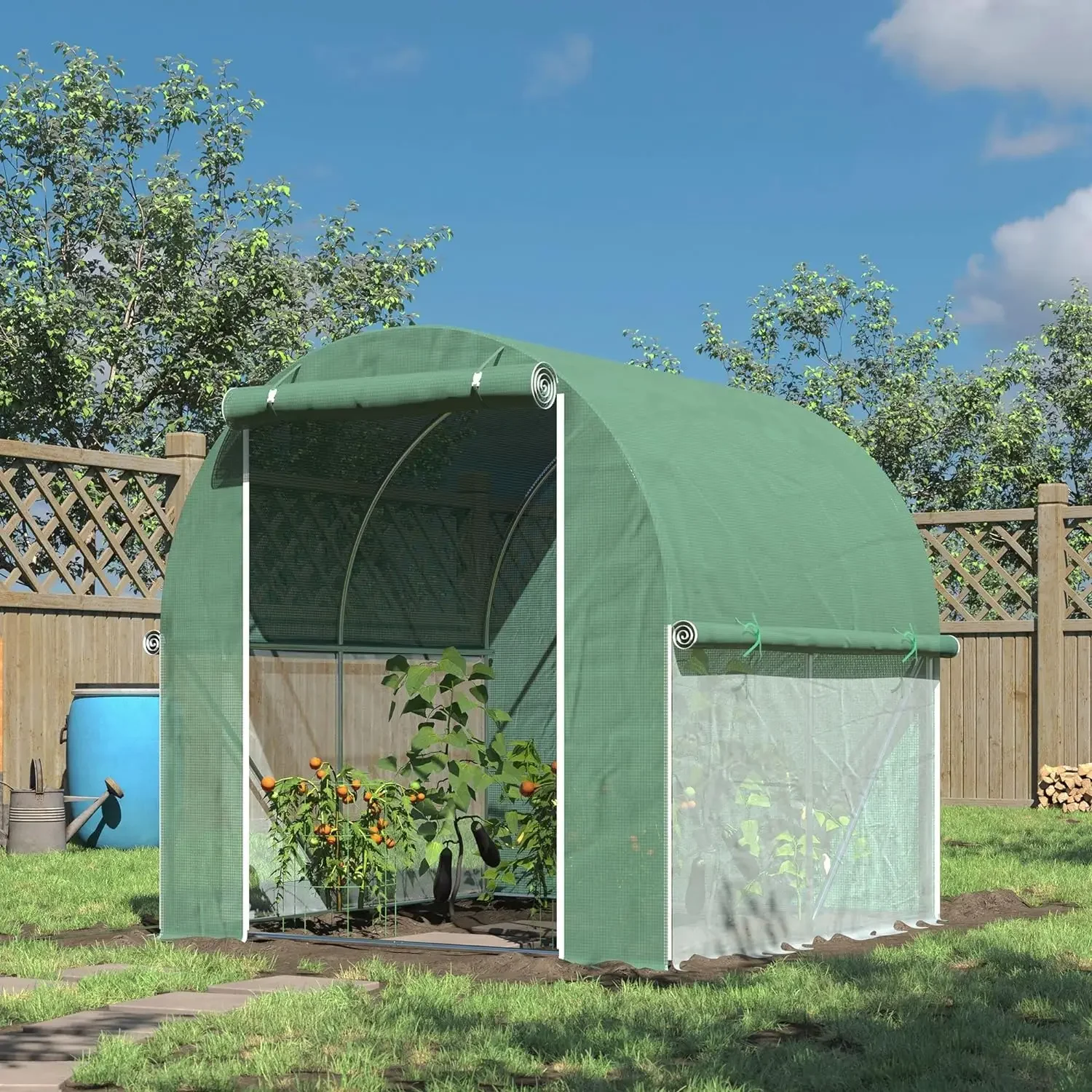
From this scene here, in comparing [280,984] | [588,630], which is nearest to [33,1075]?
[280,984]

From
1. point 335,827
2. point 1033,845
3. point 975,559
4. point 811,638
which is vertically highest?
point 975,559

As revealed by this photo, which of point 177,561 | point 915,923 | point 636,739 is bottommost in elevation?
point 915,923

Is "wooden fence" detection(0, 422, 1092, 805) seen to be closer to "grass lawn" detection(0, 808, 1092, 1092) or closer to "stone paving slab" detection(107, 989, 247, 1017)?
"grass lawn" detection(0, 808, 1092, 1092)

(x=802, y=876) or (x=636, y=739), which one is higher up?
(x=636, y=739)

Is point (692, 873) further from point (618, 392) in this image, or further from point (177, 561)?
point (177, 561)

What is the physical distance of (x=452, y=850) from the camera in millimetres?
9492

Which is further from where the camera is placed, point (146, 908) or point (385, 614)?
point (385, 614)

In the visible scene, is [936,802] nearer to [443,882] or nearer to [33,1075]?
[443,882]

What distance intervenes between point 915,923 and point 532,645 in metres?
2.68

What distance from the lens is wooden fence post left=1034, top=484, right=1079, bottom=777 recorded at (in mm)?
14992

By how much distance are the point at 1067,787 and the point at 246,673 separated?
8784mm

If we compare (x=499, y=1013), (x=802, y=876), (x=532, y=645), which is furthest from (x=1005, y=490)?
(x=499, y=1013)

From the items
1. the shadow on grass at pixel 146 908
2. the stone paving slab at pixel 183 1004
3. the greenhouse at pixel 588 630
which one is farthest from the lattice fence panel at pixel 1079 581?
the stone paving slab at pixel 183 1004

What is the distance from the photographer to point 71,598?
41.8 feet
